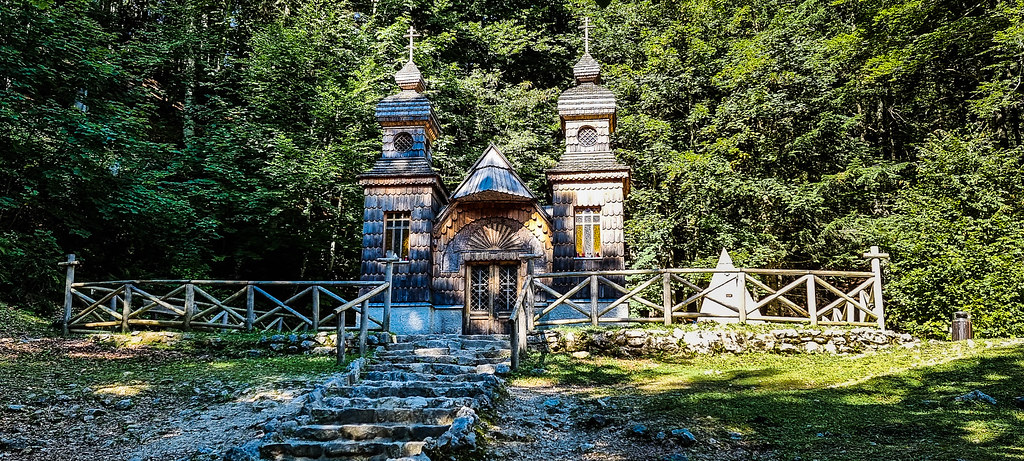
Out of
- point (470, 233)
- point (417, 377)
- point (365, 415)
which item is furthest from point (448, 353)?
point (470, 233)

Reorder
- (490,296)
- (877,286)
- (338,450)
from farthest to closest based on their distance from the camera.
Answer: (490,296), (877,286), (338,450)

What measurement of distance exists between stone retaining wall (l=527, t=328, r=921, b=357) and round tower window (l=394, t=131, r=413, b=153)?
6601 millimetres

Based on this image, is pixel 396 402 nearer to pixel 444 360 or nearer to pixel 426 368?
pixel 426 368

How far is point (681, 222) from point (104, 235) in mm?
17168

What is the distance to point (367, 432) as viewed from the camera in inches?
269

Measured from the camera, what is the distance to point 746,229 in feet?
67.6

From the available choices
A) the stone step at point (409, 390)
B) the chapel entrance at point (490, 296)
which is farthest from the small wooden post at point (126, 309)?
the stone step at point (409, 390)

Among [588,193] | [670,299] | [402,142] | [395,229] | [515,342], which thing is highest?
[402,142]

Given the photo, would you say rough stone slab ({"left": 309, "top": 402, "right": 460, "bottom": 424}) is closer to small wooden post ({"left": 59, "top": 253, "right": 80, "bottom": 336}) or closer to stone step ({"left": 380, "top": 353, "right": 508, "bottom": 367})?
stone step ({"left": 380, "top": 353, "right": 508, "bottom": 367})

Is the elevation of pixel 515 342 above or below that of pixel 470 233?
below

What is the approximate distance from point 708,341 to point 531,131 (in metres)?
13.4

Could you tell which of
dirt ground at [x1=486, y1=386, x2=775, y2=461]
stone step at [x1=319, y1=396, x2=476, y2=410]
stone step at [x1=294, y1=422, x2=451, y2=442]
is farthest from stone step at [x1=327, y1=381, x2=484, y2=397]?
stone step at [x1=294, y1=422, x2=451, y2=442]

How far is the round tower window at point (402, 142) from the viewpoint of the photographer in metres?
16.5

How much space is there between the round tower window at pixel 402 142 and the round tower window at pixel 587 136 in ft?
13.9
